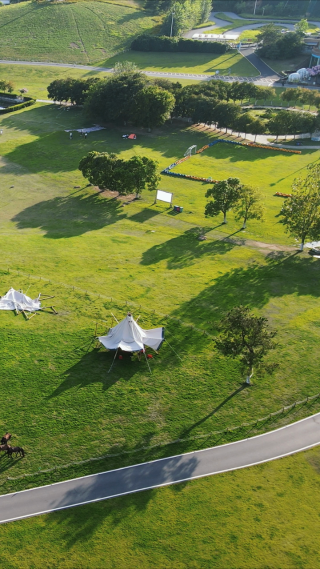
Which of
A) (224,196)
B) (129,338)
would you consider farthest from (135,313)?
(224,196)

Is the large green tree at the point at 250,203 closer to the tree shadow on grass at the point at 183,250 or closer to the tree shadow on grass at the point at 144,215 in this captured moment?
the tree shadow on grass at the point at 183,250

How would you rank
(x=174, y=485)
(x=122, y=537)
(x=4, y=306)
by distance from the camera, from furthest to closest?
(x=4, y=306), (x=174, y=485), (x=122, y=537)

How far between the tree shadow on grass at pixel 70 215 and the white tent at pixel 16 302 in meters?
22.8

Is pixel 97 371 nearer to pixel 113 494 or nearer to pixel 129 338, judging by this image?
pixel 129 338

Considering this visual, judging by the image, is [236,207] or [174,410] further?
[236,207]

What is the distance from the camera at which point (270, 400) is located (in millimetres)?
45688

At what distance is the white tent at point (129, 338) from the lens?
160 feet

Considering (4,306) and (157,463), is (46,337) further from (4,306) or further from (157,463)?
(157,463)

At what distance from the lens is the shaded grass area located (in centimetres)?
18125

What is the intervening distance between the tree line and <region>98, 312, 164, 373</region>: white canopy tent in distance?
8883 centimetres

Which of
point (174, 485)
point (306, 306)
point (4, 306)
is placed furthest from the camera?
point (306, 306)

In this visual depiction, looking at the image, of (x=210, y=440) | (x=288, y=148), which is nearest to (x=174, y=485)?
(x=210, y=440)

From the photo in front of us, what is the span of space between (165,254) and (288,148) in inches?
2643

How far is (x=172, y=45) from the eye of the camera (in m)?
198
